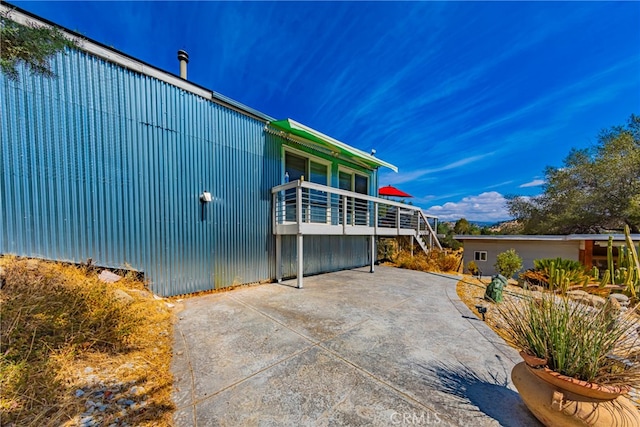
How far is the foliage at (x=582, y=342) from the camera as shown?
1.79 m

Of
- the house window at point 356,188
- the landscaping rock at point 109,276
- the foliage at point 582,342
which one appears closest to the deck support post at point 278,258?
the house window at point 356,188

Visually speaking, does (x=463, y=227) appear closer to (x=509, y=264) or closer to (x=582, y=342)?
(x=509, y=264)

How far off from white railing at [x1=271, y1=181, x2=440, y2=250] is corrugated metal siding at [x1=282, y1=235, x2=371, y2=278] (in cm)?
78

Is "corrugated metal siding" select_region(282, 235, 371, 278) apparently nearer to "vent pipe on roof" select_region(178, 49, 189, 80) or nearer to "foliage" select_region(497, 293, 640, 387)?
"vent pipe on roof" select_region(178, 49, 189, 80)

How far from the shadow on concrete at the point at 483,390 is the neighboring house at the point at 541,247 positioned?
12337 mm

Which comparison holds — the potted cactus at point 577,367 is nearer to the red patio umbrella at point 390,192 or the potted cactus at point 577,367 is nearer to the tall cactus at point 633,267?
the tall cactus at point 633,267

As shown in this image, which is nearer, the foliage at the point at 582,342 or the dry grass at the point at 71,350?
the foliage at the point at 582,342

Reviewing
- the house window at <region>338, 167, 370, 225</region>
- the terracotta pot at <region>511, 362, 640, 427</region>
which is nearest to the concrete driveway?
the terracotta pot at <region>511, 362, 640, 427</region>

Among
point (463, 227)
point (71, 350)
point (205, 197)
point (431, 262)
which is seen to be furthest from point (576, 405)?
point (463, 227)

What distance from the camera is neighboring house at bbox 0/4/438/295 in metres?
3.93

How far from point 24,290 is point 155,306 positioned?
1.69 meters

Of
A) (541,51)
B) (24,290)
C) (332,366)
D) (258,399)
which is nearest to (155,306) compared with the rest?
(24,290)

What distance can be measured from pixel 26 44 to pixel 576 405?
5450 millimetres

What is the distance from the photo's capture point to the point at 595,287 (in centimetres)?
675
